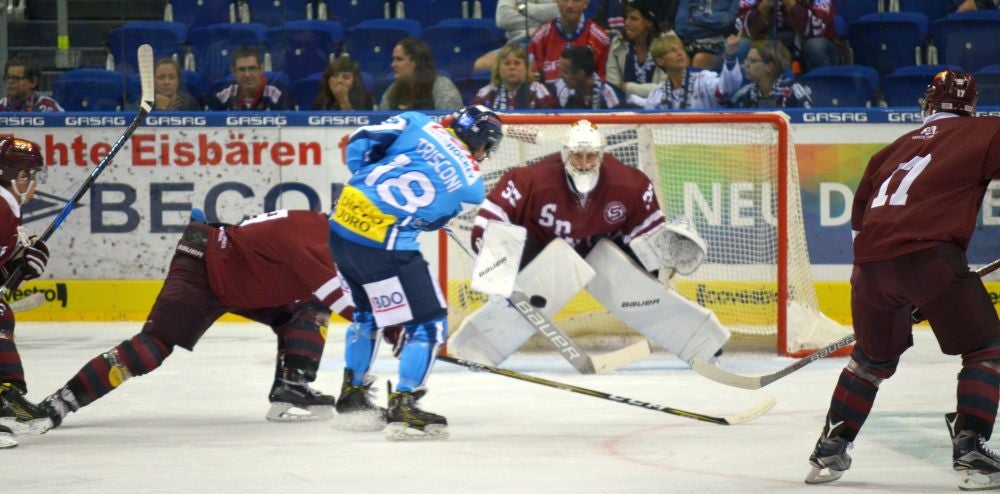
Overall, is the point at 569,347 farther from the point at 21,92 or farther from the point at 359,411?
the point at 21,92

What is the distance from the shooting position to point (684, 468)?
405cm

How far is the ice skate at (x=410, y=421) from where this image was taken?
14.9 feet

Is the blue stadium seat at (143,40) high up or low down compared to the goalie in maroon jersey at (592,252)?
up

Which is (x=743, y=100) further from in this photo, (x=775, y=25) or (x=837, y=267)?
(x=837, y=267)

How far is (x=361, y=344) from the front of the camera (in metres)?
4.79

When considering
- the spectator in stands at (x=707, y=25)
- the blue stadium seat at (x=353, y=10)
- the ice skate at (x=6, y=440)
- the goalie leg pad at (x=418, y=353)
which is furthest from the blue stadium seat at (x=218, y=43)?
the ice skate at (x=6, y=440)

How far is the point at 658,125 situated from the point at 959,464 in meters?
3.43

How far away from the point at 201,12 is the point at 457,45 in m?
1.44

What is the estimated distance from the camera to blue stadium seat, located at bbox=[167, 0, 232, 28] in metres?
Answer: 8.25

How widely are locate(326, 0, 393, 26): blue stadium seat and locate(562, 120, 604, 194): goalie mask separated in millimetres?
2241

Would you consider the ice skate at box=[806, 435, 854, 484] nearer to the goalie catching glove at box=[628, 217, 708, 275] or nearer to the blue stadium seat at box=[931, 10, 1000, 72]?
the goalie catching glove at box=[628, 217, 708, 275]

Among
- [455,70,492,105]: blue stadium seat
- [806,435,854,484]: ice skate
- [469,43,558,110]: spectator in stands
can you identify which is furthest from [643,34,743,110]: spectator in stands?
[806,435,854,484]: ice skate

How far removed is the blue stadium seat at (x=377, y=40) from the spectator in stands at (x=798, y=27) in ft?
5.81

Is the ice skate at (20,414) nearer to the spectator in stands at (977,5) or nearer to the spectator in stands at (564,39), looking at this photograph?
the spectator in stands at (564,39)
